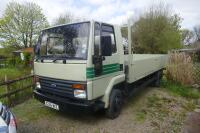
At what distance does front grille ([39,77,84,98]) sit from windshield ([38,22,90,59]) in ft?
1.86

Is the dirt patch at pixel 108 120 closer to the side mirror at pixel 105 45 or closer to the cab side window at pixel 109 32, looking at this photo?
the side mirror at pixel 105 45

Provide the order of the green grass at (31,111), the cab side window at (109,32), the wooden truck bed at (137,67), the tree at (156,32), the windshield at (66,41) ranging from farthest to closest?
the tree at (156,32)
the wooden truck bed at (137,67)
the green grass at (31,111)
the cab side window at (109,32)
the windshield at (66,41)

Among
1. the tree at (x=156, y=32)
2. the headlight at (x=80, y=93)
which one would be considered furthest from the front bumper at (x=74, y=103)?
the tree at (x=156, y=32)

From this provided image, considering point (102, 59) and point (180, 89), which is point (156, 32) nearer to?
point (180, 89)

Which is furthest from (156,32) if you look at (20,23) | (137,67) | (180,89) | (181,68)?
(20,23)

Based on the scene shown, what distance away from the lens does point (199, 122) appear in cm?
484

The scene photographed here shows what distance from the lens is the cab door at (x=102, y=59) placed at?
384 centimetres

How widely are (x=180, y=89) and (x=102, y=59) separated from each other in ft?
18.0

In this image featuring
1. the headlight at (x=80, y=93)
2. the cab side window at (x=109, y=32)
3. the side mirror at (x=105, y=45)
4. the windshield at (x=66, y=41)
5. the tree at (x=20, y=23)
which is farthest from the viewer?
the tree at (x=20, y=23)

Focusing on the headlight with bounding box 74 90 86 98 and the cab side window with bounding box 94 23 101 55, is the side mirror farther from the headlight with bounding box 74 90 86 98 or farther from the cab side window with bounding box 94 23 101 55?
the headlight with bounding box 74 90 86 98

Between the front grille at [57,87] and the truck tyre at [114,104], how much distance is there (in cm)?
108

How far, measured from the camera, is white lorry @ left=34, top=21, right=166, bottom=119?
12.2 feet

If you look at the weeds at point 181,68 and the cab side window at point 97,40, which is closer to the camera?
the cab side window at point 97,40

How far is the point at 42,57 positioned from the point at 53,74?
23.1 inches
